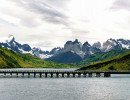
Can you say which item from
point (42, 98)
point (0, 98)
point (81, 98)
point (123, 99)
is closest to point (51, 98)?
point (42, 98)

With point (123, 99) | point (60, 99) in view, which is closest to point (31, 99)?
point (60, 99)

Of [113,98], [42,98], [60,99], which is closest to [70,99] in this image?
[60,99]

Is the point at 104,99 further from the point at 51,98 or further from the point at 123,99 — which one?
the point at 51,98

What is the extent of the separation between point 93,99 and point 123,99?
1231 centimetres

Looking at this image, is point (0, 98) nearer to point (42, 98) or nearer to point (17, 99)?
point (17, 99)

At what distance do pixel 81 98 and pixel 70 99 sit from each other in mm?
5552

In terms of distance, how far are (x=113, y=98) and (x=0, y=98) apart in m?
47.2

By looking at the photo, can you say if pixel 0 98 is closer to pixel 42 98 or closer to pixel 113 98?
pixel 42 98

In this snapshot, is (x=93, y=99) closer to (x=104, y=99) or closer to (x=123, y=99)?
(x=104, y=99)

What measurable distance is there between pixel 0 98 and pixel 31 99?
13.3 m

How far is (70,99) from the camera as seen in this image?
101 meters

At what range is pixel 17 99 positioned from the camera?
99.6m

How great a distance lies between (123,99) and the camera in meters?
101

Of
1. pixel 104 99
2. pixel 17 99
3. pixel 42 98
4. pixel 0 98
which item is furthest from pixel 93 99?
pixel 0 98
